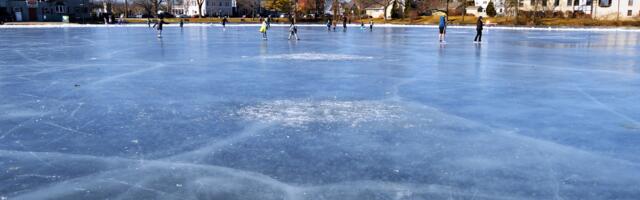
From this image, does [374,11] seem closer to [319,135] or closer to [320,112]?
[320,112]

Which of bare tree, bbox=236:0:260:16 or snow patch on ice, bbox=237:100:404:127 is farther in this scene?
bare tree, bbox=236:0:260:16

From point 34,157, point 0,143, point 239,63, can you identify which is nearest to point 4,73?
point 239,63

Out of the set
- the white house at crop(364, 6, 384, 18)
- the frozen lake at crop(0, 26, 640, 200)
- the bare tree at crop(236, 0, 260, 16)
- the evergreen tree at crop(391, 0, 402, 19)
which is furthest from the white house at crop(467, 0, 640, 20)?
the frozen lake at crop(0, 26, 640, 200)

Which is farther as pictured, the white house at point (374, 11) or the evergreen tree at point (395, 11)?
the white house at point (374, 11)

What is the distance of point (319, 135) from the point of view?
5527mm

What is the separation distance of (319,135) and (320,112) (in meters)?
1.22

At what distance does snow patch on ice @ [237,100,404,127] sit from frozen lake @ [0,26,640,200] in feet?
0.08

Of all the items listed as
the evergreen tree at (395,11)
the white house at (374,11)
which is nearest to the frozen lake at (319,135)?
the evergreen tree at (395,11)

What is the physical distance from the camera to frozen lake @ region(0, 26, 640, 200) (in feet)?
13.0

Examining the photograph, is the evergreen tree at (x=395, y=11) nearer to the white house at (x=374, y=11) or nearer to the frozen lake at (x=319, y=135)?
the white house at (x=374, y=11)

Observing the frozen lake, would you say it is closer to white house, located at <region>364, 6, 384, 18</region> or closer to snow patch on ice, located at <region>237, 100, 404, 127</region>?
snow patch on ice, located at <region>237, 100, 404, 127</region>

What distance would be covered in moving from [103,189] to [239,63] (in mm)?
9292

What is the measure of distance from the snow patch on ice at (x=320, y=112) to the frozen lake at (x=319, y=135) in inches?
1.0

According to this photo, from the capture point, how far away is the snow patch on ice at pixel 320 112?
628cm
